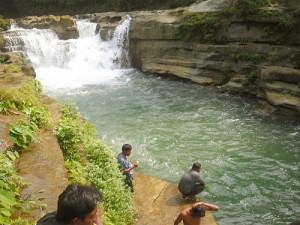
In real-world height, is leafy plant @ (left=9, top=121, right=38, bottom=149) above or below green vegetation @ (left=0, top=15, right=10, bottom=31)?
above

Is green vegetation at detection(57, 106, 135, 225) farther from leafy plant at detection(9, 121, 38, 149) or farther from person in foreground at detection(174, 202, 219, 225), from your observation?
person in foreground at detection(174, 202, 219, 225)

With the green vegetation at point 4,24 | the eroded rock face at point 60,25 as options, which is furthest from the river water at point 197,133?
the green vegetation at point 4,24

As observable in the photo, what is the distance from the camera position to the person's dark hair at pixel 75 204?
3.72 m

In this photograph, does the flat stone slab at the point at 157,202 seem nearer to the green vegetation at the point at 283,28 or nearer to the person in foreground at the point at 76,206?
the person in foreground at the point at 76,206

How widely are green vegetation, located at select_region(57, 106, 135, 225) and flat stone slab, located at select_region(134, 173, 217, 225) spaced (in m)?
0.60

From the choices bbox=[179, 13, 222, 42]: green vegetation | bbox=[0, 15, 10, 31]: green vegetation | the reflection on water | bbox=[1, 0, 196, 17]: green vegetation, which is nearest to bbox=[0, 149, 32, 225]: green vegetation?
→ the reflection on water

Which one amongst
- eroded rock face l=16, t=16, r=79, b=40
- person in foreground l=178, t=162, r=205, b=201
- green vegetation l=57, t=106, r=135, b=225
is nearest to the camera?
green vegetation l=57, t=106, r=135, b=225

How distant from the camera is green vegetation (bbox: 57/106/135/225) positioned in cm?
772

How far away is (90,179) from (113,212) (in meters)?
0.78

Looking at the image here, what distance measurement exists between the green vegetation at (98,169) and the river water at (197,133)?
261 cm

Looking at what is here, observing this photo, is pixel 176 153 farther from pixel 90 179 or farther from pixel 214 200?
pixel 90 179

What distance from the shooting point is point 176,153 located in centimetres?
1339

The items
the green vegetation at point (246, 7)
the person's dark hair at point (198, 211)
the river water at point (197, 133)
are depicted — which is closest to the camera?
the person's dark hair at point (198, 211)

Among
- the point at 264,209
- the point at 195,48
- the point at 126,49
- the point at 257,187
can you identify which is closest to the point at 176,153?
the point at 257,187
